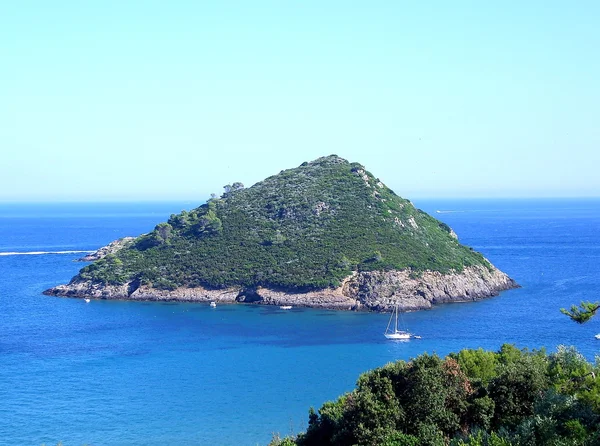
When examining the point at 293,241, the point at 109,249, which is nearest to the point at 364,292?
the point at 293,241

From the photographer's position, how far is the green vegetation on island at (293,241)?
254 ft

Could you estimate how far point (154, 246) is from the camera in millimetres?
87750

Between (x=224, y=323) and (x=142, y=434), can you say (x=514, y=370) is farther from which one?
(x=224, y=323)

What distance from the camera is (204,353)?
5622 cm

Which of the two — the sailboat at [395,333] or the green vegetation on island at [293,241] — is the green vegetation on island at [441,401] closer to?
the sailboat at [395,333]

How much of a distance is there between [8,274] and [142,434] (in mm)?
67831

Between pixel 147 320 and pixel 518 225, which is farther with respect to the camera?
pixel 518 225

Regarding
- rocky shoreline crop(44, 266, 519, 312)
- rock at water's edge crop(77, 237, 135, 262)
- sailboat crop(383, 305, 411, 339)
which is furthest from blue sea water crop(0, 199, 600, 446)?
rock at water's edge crop(77, 237, 135, 262)

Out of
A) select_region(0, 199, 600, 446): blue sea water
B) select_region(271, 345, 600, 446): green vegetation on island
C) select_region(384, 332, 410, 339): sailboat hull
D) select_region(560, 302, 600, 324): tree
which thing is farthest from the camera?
select_region(384, 332, 410, 339): sailboat hull

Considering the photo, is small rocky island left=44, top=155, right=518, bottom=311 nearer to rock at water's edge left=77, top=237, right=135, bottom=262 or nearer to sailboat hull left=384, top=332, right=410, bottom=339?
sailboat hull left=384, top=332, right=410, bottom=339

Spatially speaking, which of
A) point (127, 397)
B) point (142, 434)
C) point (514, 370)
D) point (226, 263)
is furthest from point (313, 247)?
point (514, 370)

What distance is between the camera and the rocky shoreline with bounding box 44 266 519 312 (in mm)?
72125

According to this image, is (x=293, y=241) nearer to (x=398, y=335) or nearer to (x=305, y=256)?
(x=305, y=256)

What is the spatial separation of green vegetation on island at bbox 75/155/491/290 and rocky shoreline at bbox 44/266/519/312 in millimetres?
912
